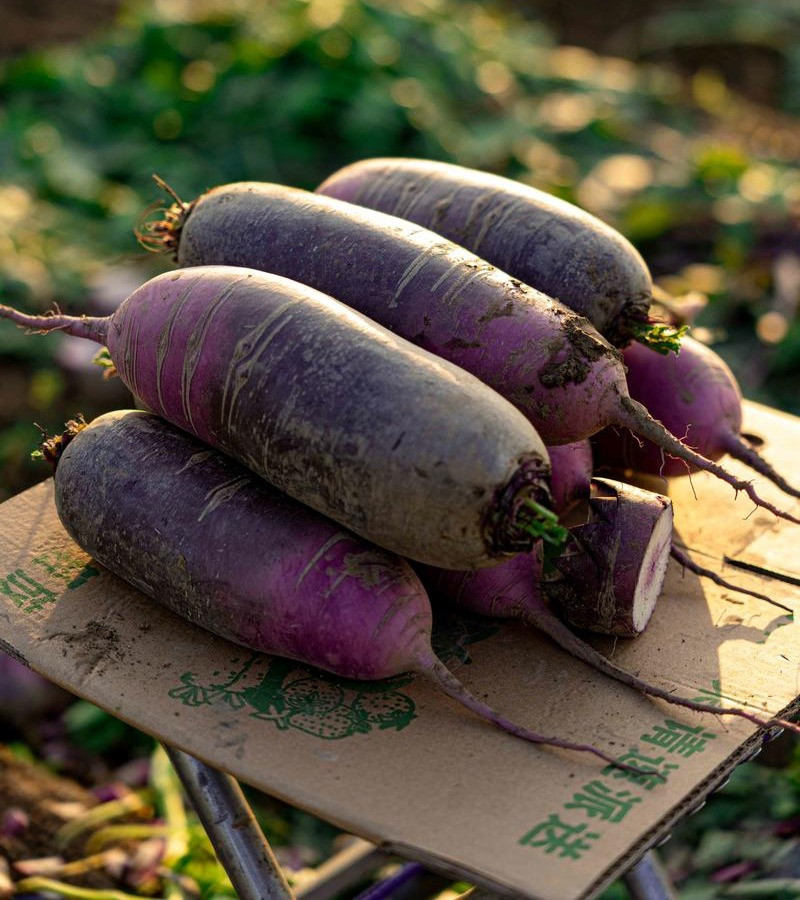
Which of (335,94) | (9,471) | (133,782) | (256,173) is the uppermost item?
(335,94)

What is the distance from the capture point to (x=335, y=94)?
4.77 meters

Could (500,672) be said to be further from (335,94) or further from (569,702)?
(335,94)

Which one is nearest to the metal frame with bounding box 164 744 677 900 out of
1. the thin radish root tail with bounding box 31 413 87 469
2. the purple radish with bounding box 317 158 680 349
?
the thin radish root tail with bounding box 31 413 87 469

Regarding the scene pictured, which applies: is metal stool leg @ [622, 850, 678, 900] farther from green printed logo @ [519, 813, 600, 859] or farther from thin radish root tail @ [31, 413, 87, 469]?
thin radish root tail @ [31, 413, 87, 469]

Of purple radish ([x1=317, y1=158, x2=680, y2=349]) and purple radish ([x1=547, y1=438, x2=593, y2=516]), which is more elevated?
purple radish ([x1=317, y1=158, x2=680, y2=349])

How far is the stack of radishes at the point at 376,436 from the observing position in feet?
4.77

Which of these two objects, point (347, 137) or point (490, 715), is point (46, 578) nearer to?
point (490, 715)

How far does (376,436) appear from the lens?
145 centimetres

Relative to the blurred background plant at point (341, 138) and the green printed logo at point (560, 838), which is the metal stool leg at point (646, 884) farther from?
the blurred background plant at point (341, 138)

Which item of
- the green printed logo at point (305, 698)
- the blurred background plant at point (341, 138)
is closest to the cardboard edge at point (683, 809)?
the green printed logo at point (305, 698)

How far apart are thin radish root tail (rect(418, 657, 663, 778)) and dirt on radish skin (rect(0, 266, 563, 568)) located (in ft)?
0.52

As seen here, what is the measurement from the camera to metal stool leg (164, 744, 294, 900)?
5.35ft

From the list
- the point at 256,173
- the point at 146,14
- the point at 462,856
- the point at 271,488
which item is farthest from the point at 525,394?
the point at 146,14

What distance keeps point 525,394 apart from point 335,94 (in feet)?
11.5
